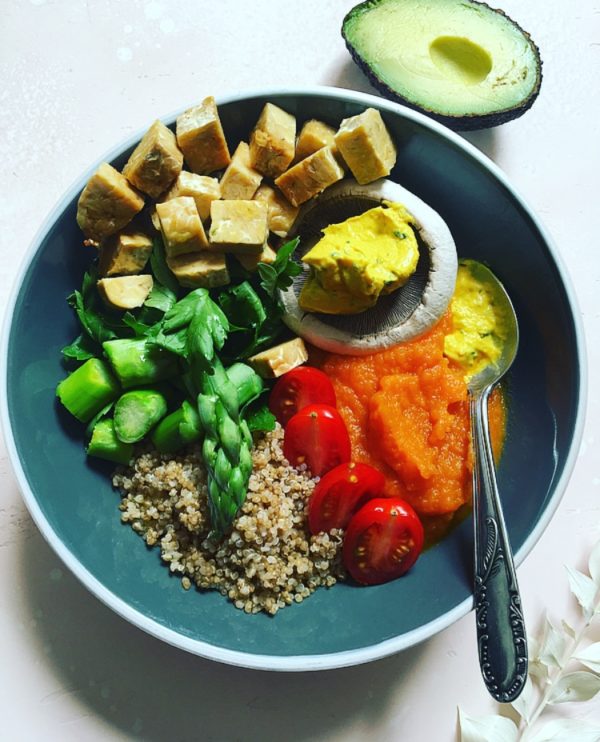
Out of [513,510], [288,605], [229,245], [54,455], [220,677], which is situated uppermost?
[229,245]

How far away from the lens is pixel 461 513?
2268mm

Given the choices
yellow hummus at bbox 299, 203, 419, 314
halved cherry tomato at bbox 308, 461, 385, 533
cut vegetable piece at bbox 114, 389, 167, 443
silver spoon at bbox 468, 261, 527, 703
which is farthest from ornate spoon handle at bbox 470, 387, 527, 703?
cut vegetable piece at bbox 114, 389, 167, 443

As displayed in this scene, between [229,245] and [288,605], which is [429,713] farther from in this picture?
[229,245]

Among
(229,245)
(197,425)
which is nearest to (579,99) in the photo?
(229,245)

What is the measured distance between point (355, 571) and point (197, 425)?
59cm

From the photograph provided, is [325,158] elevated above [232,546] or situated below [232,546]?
above

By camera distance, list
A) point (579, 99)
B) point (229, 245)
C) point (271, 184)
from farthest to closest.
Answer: point (579, 99), point (271, 184), point (229, 245)

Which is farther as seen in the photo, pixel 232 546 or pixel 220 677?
pixel 220 677

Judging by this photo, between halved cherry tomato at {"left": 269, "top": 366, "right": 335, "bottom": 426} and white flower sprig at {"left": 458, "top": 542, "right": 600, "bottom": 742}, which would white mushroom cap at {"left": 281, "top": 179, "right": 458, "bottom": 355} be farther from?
white flower sprig at {"left": 458, "top": 542, "right": 600, "bottom": 742}

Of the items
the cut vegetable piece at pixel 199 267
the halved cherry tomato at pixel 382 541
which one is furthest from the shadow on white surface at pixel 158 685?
the cut vegetable piece at pixel 199 267

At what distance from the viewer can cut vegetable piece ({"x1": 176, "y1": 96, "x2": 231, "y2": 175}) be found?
2.06 m

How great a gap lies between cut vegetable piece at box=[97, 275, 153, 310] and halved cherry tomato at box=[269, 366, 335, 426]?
45 centimetres

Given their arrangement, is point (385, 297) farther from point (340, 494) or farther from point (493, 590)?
point (493, 590)

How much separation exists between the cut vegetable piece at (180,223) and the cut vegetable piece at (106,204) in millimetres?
83
